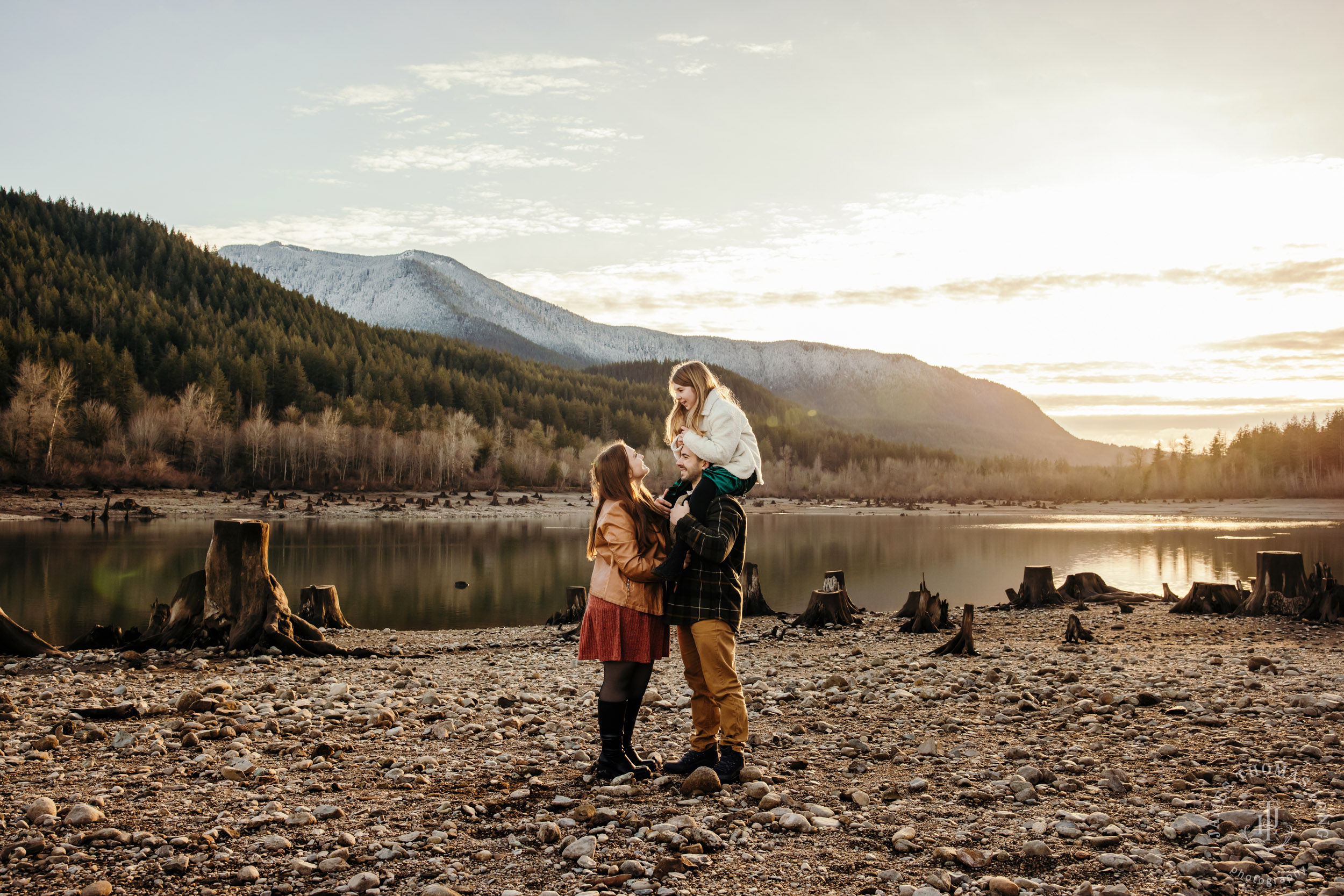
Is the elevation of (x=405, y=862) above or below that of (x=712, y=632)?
below

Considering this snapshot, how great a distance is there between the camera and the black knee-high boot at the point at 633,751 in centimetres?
582

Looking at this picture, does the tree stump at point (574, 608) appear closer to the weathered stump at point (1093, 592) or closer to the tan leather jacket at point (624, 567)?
the tan leather jacket at point (624, 567)

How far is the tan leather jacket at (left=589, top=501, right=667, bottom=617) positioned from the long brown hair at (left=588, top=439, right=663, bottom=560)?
33mm

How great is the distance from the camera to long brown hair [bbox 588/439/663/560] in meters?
5.83

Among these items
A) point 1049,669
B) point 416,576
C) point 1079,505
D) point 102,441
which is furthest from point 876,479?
point 1049,669

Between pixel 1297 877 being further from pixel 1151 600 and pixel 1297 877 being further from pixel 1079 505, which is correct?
pixel 1079 505

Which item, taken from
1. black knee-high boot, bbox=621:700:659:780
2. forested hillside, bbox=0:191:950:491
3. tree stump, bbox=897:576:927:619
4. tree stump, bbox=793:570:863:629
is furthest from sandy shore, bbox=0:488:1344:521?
black knee-high boot, bbox=621:700:659:780

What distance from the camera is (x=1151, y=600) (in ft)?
65.7

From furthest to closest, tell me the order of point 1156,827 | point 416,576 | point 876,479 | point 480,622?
point 876,479
point 416,576
point 480,622
point 1156,827

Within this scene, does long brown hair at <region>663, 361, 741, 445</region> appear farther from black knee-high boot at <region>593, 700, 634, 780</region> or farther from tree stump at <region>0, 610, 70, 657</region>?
tree stump at <region>0, 610, 70, 657</region>

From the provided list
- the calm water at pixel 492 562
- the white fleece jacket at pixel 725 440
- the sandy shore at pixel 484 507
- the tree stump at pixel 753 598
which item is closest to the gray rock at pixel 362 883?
the white fleece jacket at pixel 725 440

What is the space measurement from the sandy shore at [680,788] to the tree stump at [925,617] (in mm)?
4981

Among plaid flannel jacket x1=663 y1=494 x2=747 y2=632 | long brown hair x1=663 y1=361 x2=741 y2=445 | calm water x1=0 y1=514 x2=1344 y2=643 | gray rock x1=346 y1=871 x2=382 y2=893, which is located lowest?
calm water x1=0 y1=514 x2=1344 y2=643

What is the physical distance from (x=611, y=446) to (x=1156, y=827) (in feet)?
13.1
